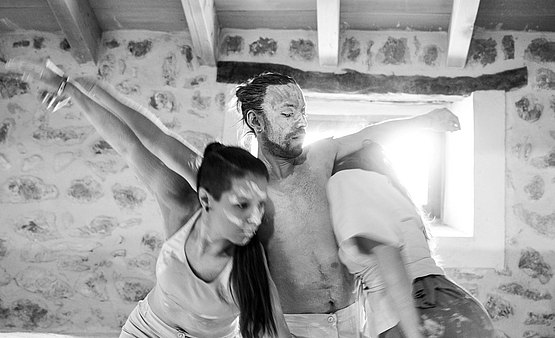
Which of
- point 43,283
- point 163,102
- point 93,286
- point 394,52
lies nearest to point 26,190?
point 43,283

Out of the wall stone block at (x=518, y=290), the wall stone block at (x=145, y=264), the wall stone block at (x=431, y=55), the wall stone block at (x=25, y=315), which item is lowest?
the wall stone block at (x=25, y=315)

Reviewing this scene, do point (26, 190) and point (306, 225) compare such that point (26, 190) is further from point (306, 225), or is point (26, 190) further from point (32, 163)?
point (306, 225)

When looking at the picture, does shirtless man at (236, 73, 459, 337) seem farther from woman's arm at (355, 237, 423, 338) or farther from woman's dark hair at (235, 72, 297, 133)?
woman's arm at (355, 237, 423, 338)

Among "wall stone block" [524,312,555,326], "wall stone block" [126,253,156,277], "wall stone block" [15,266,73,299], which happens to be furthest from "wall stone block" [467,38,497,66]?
"wall stone block" [15,266,73,299]

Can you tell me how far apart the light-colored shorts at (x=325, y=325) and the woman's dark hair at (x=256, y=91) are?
0.53 metres

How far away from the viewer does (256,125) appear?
1654mm

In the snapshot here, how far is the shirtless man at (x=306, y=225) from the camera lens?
5.00 ft

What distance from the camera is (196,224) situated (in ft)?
4.80

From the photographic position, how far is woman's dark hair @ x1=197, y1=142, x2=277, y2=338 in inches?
52.3

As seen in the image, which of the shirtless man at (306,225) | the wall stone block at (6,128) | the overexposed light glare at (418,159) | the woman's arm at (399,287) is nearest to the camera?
the woman's arm at (399,287)

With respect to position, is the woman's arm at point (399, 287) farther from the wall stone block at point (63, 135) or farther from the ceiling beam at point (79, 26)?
the wall stone block at point (63, 135)

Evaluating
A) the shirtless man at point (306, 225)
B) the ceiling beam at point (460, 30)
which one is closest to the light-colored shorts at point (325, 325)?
the shirtless man at point (306, 225)

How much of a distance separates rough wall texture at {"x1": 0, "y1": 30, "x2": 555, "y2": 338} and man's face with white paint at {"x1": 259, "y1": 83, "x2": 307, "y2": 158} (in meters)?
1.68

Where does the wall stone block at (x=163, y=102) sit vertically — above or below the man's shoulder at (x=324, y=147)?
above
